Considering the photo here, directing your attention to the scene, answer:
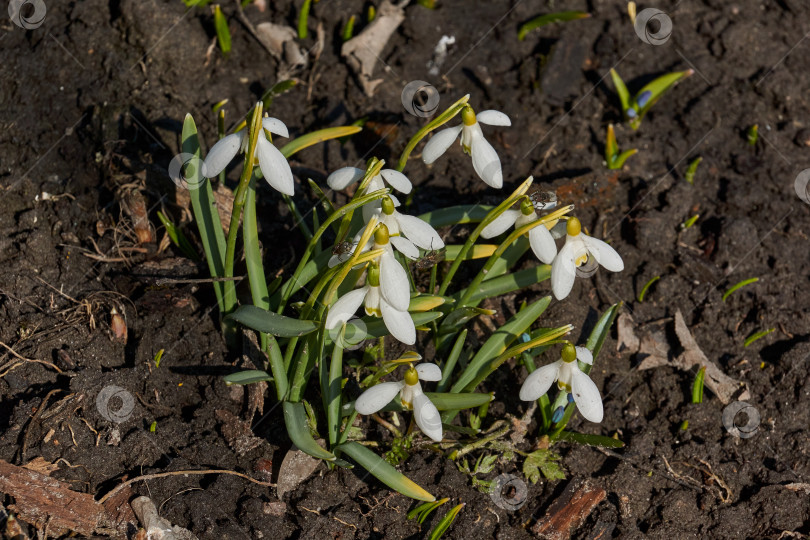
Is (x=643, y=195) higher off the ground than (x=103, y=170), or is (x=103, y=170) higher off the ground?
(x=103, y=170)

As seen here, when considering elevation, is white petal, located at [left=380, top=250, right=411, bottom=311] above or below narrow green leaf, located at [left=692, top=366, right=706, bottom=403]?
above

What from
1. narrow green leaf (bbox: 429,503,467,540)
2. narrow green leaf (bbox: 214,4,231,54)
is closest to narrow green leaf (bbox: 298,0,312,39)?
narrow green leaf (bbox: 214,4,231,54)

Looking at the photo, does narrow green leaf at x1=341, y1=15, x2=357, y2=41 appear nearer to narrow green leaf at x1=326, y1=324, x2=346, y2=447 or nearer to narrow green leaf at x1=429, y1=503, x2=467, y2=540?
narrow green leaf at x1=326, y1=324, x2=346, y2=447

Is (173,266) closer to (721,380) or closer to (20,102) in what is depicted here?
(20,102)

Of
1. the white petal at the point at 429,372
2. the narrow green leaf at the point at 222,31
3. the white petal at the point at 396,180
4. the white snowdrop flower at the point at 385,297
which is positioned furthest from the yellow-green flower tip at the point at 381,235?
the narrow green leaf at the point at 222,31

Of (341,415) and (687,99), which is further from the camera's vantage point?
(687,99)

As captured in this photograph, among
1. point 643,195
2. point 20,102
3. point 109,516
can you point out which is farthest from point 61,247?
point 643,195
